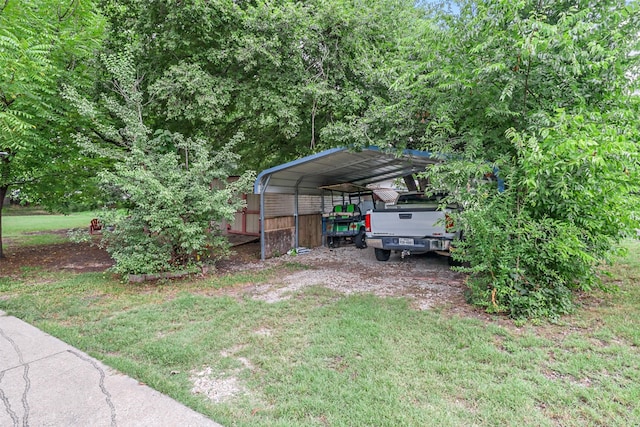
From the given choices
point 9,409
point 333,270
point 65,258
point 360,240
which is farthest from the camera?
point 360,240

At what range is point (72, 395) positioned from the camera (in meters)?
2.55

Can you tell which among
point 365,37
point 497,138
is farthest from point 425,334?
point 365,37

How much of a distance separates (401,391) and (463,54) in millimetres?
4396

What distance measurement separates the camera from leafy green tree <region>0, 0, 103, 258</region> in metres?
5.25

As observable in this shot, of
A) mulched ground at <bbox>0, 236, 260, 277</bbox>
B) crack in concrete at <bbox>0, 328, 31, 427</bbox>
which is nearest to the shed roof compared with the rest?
mulched ground at <bbox>0, 236, 260, 277</bbox>

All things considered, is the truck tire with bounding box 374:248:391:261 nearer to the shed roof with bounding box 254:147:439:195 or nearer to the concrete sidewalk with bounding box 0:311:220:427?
the shed roof with bounding box 254:147:439:195

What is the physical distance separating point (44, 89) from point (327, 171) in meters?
6.34

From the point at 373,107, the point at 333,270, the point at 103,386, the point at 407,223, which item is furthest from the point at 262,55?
the point at 103,386

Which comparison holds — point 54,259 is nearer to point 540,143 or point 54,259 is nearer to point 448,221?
point 448,221

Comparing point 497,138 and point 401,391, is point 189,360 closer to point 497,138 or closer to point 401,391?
point 401,391

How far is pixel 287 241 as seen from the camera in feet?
30.7

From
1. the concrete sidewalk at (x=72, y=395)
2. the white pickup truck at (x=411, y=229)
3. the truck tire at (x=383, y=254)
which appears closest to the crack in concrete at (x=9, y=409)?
the concrete sidewalk at (x=72, y=395)

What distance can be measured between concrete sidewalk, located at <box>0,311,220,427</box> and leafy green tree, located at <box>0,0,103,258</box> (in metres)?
3.62

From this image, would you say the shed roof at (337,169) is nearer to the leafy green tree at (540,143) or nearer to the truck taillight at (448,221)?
the truck taillight at (448,221)
